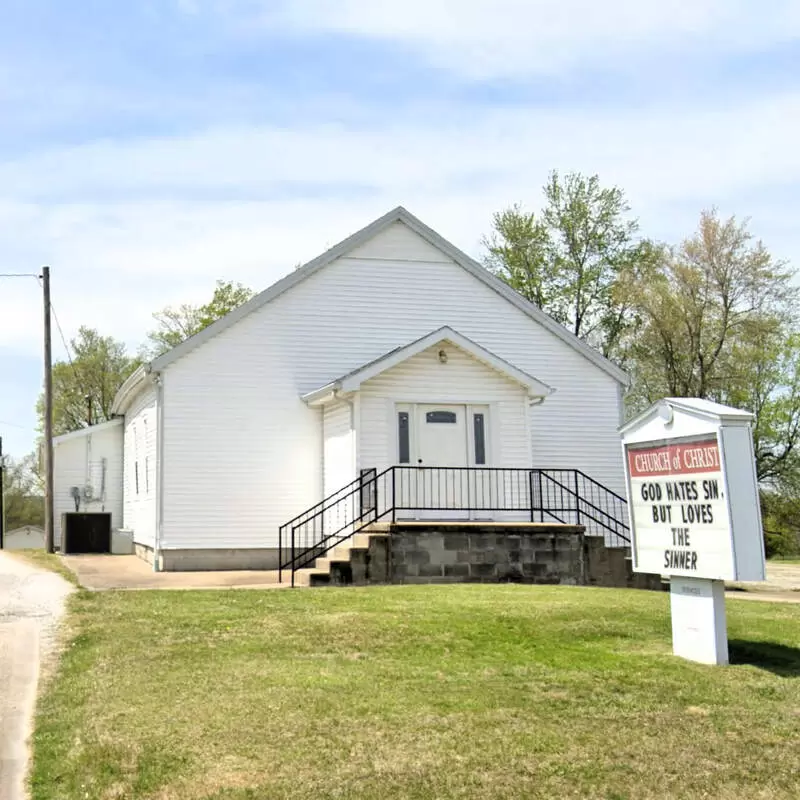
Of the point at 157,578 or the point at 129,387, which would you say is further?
the point at 129,387

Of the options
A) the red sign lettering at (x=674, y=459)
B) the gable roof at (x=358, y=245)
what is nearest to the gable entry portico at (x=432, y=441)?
the gable roof at (x=358, y=245)

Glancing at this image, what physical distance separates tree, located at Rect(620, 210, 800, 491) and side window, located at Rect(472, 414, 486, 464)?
63.1ft

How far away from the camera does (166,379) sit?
20406 millimetres

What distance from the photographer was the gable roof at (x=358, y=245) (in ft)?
67.7

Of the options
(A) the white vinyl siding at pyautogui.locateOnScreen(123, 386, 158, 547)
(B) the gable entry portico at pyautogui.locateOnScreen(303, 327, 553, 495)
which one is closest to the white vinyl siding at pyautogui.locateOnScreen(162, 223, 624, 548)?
(B) the gable entry portico at pyautogui.locateOnScreen(303, 327, 553, 495)

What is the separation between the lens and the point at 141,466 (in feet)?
81.8

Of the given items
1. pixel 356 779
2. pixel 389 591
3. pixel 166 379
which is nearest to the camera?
pixel 356 779

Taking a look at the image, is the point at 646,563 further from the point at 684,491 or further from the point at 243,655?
the point at 243,655

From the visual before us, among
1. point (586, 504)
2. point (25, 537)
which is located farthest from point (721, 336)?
point (25, 537)

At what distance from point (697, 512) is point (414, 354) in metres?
10.4

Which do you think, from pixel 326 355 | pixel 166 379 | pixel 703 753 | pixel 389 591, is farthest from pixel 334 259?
pixel 703 753

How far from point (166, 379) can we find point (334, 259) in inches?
177

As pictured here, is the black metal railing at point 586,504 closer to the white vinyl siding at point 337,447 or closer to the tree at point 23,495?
the white vinyl siding at point 337,447

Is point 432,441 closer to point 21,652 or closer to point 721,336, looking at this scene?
point 21,652
